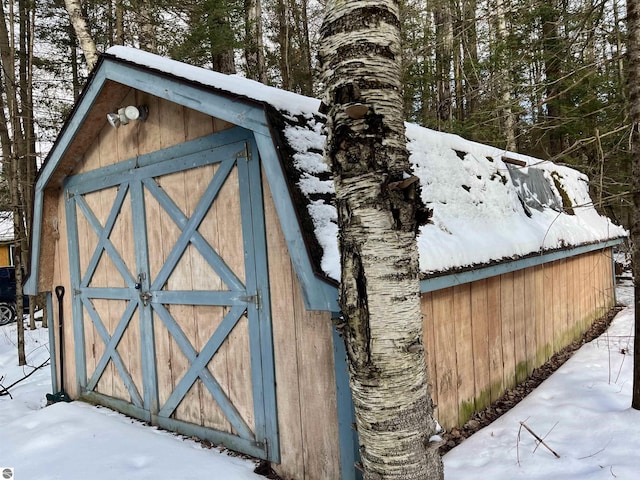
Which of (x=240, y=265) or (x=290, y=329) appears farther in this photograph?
(x=240, y=265)

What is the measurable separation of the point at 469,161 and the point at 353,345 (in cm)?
374

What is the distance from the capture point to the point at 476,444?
360 cm

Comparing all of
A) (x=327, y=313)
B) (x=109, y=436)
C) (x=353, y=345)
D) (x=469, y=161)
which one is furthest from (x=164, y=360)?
(x=469, y=161)

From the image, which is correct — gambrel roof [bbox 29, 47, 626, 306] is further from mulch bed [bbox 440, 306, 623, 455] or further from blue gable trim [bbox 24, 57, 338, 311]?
mulch bed [bbox 440, 306, 623, 455]

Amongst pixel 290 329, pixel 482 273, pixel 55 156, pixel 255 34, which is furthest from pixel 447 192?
pixel 255 34

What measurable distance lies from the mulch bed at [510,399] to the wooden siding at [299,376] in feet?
2.50

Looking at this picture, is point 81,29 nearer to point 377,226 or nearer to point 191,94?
point 191,94

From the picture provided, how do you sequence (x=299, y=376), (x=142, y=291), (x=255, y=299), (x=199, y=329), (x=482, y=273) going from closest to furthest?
(x=299, y=376) → (x=255, y=299) → (x=482, y=273) → (x=199, y=329) → (x=142, y=291)

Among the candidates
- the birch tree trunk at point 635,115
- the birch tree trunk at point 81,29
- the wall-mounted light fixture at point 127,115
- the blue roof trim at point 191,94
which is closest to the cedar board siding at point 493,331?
the birch tree trunk at point 635,115

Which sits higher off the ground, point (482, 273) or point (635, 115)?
point (635, 115)

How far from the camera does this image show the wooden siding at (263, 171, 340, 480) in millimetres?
3041

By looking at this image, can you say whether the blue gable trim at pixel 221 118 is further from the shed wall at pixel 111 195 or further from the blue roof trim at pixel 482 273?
the blue roof trim at pixel 482 273

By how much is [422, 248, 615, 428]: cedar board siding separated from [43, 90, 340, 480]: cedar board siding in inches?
33.3

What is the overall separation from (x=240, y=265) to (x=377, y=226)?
6.64ft
